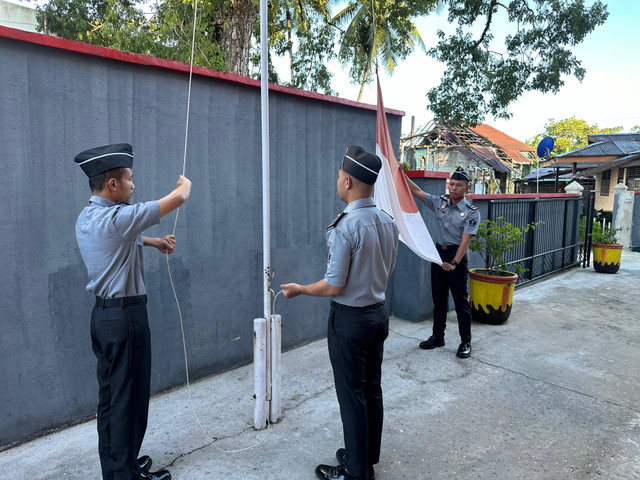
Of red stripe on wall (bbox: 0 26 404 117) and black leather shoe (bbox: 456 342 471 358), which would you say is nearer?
red stripe on wall (bbox: 0 26 404 117)

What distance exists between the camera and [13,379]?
9.12 feet

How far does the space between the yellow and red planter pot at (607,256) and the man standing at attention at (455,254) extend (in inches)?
238

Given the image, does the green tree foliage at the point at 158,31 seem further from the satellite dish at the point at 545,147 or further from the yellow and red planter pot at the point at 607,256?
the yellow and red planter pot at the point at 607,256

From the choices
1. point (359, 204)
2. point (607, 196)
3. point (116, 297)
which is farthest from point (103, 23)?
point (607, 196)

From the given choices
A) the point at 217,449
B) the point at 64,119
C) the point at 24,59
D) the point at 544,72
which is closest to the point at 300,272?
the point at 217,449

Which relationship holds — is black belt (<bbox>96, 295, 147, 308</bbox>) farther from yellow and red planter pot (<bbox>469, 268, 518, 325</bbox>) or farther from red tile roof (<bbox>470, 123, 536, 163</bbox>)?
red tile roof (<bbox>470, 123, 536, 163</bbox>)

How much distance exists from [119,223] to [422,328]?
4.05 m

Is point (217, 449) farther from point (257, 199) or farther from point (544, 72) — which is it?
point (544, 72)

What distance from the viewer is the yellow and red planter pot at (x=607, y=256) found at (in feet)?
29.1

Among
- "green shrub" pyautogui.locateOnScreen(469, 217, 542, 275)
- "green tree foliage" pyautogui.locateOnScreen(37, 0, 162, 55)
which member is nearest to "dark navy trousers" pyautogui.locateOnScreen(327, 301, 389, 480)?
"green shrub" pyautogui.locateOnScreen(469, 217, 542, 275)

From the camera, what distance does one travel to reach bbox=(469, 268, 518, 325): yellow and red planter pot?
213 inches

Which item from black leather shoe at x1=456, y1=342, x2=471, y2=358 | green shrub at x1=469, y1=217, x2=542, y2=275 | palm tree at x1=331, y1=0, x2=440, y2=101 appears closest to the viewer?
black leather shoe at x1=456, y1=342, x2=471, y2=358

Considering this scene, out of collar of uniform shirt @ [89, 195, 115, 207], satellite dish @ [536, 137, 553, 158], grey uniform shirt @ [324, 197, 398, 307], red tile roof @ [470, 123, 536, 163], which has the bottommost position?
grey uniform shirt @ [324, 197, 398, 307]

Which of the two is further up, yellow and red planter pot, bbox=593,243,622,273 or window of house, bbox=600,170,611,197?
window of house, bbox=600,170,611,197
